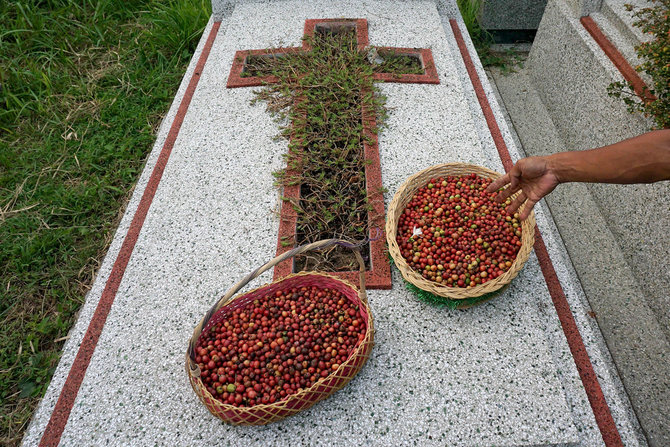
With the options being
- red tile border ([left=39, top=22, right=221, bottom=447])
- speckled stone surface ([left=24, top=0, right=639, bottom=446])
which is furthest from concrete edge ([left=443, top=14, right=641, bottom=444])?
red tile border ([left=39, top=22, right=221, bottom=447])

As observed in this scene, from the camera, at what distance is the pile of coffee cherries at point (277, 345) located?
6.86ft

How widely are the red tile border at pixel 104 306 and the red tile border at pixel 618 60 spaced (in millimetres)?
3615

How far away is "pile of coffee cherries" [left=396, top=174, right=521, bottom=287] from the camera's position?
97.3 inches

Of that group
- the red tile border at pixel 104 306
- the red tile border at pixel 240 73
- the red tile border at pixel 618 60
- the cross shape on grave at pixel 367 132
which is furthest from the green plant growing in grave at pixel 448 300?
the red tile border at pixel 240 73

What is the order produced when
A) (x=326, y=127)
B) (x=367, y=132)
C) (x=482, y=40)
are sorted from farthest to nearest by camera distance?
(x=482, y=40)
(x=326, y=127)
(x=367, y=132)

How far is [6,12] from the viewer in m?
5.37

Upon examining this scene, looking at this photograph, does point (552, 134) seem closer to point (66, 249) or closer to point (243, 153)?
point (243, 153)

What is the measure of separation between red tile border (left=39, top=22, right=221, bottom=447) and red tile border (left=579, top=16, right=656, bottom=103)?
361 centimetres

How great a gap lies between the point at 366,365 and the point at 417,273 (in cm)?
56

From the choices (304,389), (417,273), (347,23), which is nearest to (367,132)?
(417,273)

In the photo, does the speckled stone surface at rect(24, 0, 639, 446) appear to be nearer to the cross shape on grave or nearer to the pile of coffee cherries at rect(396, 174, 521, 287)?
the cross shape on grave

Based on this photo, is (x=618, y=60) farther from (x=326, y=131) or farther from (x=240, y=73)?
(x=240, y=73)

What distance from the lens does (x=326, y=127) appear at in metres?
3.67

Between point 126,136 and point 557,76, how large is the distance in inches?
169
